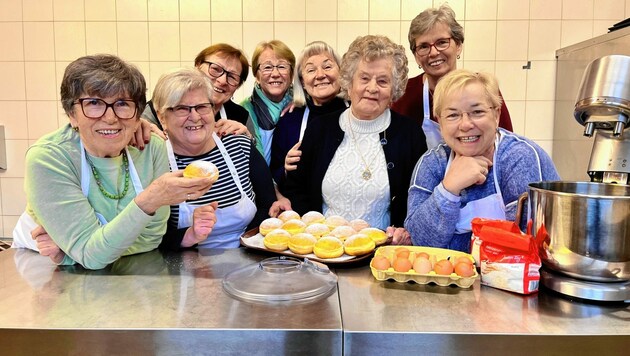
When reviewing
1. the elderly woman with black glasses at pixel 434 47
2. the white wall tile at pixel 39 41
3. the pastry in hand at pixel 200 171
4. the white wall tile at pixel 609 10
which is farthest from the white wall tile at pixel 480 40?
the white wall tile at pixel 39 41

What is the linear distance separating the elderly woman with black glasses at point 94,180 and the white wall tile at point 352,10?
203 cm

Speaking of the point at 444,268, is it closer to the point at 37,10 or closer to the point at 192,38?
the point at 192,38

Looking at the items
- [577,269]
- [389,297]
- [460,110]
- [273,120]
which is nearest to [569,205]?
[577,269]

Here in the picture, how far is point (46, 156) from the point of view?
118 centimetres

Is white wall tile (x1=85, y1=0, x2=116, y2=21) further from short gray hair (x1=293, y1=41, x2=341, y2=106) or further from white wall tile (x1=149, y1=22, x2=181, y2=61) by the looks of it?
short gray hair (x1=293, y1=41, x2=341, y2=106)

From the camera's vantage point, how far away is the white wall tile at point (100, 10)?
304 centimetres

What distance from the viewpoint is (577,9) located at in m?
2.97

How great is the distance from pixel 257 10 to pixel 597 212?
2.60 m

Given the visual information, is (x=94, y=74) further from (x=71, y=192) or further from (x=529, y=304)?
(x=529, y=304)

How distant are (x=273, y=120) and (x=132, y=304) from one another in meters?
1.49

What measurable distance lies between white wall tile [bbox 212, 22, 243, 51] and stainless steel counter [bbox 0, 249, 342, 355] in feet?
7.46

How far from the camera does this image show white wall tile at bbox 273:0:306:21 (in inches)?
119

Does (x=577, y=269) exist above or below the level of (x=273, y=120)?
below

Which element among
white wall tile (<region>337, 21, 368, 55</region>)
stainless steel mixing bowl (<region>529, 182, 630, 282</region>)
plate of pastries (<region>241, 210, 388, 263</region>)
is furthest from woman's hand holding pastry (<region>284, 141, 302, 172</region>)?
white wall tile (<region>337, 21, 368, 55</region>)
